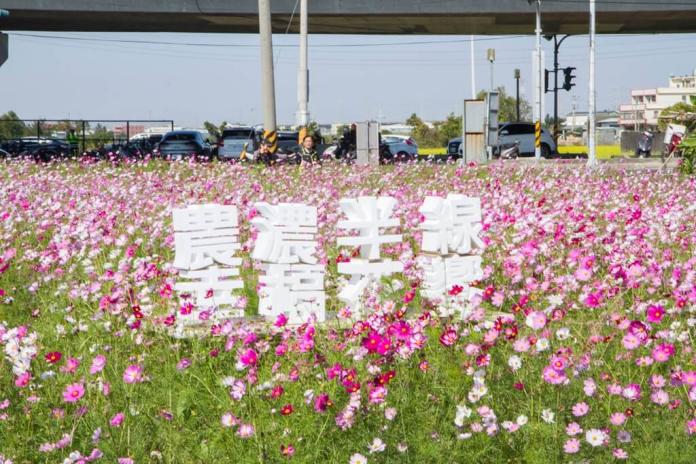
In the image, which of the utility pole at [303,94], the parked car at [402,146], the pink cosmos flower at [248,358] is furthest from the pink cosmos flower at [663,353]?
the parked car at [402,146]

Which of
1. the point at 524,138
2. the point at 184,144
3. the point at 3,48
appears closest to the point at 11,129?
the point at 184,144

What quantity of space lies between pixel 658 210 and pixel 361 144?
14092mm

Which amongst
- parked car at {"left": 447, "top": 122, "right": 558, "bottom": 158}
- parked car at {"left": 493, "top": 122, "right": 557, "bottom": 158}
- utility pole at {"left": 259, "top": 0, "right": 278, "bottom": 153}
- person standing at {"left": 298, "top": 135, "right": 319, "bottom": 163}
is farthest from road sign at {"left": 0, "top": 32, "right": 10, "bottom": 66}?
parked car at {"left": 493, "top": 122, "right": 557, "bottom": 158}

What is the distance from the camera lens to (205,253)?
19.7 ft

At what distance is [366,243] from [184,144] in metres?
26.1

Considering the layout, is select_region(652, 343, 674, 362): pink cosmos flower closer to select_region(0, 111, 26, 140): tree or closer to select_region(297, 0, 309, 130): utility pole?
select_region(297, 0, 309, 130): utility pole

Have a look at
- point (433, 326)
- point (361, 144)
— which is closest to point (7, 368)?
point (433, 326)

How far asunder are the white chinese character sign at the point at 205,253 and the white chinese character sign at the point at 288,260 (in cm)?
20

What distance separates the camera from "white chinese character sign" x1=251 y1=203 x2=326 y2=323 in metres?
5.82

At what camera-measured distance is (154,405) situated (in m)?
4.52

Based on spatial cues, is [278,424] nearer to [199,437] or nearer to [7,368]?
[199,437]

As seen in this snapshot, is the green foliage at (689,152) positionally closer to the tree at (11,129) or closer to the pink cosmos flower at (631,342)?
the pink cosmos flower at (631,342)

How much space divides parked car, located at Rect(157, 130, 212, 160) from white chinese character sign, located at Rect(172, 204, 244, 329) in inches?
969

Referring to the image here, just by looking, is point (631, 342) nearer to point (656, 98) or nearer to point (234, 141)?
point (234, 141)
